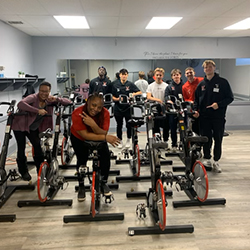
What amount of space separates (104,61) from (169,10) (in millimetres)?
2829

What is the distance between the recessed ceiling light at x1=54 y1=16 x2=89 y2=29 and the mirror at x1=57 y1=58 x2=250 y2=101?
140 cm

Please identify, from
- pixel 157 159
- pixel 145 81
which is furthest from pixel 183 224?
pixel 145 81

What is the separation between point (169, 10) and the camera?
12.7 feet

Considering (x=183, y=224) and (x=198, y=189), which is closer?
(x=183, y=224)

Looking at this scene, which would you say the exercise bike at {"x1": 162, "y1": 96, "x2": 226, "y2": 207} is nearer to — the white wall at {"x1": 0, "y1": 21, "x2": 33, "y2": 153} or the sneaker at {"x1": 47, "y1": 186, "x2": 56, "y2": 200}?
the sneaker at {"x1": 47, "y1": 186, "x2": 56, "y2": 200}

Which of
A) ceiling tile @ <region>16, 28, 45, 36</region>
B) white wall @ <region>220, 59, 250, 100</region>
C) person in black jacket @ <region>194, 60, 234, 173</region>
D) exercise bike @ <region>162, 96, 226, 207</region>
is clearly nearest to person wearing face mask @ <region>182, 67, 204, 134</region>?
person in black jacket @ <region>194, 60, 234, 173</region>

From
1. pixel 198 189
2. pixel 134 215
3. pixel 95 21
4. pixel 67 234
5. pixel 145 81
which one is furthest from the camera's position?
pixel 145 81

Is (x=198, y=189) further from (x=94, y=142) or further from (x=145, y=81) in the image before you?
(x=145, y=81)

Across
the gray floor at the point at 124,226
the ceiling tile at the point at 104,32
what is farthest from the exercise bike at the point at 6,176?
the ceiling tile at the point at 104,32

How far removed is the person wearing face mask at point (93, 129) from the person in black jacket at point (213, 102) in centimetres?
170

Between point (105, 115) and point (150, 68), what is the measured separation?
443 centimetres

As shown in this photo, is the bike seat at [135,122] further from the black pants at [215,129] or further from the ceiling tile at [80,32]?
the ceiling tile at [80,32]

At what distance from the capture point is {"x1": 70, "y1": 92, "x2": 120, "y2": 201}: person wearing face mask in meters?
2.29

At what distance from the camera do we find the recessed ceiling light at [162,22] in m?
4.39
